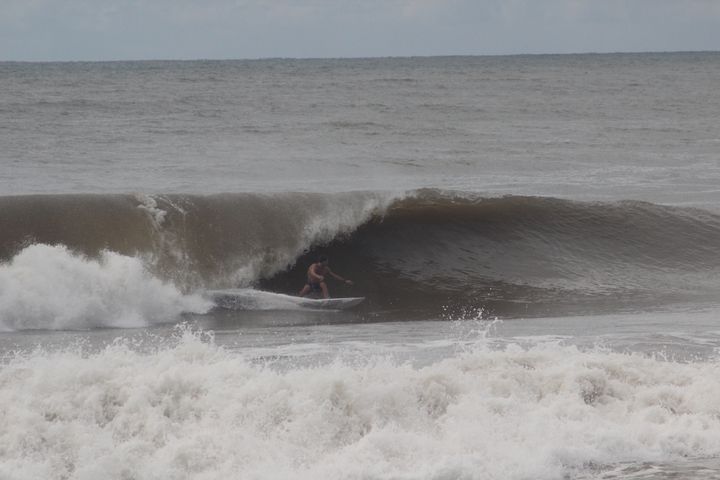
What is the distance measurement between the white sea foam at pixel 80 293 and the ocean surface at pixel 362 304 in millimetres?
37

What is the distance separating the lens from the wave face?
1375 centimetres

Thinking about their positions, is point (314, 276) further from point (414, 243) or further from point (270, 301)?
point (414, 243)

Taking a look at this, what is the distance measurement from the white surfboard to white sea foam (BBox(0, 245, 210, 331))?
269 mm

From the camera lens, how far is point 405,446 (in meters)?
7.08

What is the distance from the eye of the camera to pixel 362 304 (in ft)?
43.5

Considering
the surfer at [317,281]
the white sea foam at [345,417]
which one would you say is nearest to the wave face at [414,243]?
the surfer at [317,281]

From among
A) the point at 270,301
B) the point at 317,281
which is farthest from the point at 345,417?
the point at 317,281

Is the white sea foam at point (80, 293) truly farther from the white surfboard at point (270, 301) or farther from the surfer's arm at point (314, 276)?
the surfer's arm at point (314, 276)

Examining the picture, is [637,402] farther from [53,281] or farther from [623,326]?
[53,281]

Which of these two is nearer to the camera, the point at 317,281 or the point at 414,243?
the point at 317,281

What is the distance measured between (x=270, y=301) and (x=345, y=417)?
5.59m

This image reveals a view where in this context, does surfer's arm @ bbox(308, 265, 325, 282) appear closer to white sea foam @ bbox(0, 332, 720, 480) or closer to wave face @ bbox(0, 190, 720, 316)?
wave face @ bbox(0, 190, 720, 316)

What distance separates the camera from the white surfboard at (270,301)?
12750mm

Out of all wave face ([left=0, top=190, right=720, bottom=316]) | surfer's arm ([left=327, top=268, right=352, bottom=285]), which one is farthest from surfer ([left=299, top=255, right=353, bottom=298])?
wave face ([left=0, top=190, right=720, bottom=316])
